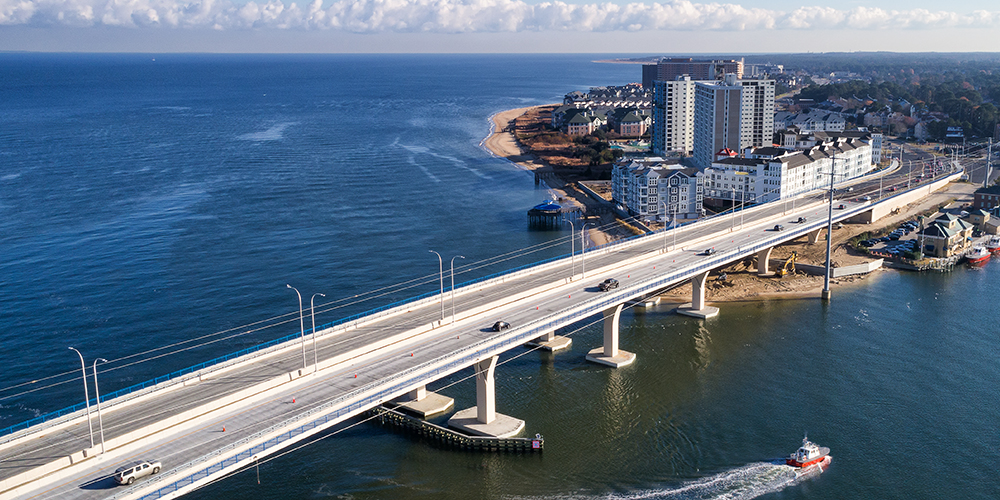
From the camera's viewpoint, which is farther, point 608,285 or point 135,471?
point 608,285

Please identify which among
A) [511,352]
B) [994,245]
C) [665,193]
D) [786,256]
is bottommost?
[511,352]

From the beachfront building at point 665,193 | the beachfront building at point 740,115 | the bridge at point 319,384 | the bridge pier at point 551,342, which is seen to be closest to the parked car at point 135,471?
the bridge at point 319,384

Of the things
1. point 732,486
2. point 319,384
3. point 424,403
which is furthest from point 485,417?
point 732,486

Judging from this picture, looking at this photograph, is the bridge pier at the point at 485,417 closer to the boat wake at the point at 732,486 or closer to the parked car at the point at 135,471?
the boat wake at the point at 732,486

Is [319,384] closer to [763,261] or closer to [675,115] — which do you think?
[763,261]

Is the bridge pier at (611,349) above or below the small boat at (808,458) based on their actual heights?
above

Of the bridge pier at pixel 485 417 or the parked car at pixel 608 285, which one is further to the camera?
the parked car at pixel 608 285

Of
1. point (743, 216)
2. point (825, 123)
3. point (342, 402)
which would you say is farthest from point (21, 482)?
point (825, 123)
